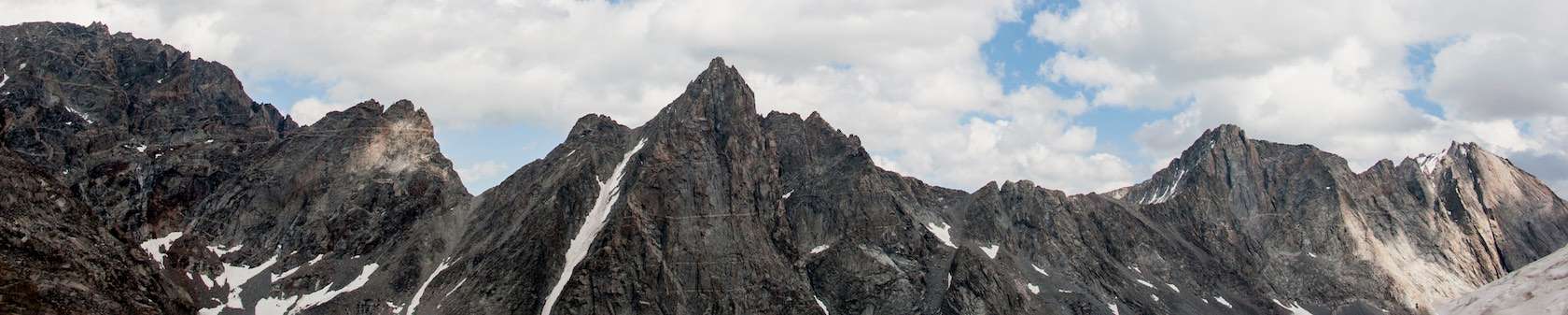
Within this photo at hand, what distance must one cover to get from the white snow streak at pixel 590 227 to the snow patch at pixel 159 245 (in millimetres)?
53116

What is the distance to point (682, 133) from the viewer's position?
160125 mm

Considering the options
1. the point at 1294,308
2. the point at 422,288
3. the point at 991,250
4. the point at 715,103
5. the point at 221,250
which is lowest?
the point at 422,288

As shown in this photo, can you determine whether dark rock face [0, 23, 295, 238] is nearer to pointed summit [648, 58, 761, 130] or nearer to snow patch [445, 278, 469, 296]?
snow patch [445, 278, 469, 296]

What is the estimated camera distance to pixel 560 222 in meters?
145

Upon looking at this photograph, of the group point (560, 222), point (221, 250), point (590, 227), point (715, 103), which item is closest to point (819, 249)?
point (715, 103)

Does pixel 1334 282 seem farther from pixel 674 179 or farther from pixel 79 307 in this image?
pixel 79 307

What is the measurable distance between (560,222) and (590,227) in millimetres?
4842

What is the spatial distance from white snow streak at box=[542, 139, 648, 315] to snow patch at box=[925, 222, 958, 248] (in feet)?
188

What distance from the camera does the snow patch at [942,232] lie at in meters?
172

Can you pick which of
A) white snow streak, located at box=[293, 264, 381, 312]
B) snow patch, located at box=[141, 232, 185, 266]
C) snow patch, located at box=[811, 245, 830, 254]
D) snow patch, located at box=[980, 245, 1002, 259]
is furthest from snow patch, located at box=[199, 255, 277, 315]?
snow patch, located at box=[980, 245, 1002, 259]

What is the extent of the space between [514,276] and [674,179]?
29618 millimetres

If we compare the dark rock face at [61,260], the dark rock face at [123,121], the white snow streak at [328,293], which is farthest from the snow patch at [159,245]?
the white snow streak at [328,293]

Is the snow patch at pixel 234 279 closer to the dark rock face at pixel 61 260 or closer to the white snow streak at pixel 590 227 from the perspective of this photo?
the dark rock face at pixel 61 260

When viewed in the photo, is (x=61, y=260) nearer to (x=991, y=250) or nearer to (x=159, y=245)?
(x=159, y=245)
